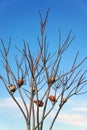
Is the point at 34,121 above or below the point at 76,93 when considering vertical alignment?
below

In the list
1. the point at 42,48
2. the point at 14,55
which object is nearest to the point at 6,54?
the point at 14,55

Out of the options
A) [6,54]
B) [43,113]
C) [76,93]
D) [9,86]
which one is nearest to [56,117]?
[43,113]

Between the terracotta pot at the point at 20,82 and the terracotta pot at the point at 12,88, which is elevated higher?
the terracotta pot at the point at 20,82

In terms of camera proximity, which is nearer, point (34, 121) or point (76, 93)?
point (34, 121)

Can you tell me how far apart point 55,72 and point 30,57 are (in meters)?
0.54

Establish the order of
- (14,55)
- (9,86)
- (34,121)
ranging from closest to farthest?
1. (34,121)
2. (9,86)
3. (14,55)

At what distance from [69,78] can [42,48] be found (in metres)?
0.92

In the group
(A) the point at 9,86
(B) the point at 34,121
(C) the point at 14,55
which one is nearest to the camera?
(B) the point at 34,121

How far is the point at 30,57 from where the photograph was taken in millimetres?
5098

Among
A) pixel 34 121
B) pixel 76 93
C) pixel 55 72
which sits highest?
pixel 55 72

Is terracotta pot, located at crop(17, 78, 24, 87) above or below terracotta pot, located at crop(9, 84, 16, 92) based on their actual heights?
above

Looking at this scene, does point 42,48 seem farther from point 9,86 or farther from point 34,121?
point 34,121

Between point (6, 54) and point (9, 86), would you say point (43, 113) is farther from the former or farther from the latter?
point (6, 54)

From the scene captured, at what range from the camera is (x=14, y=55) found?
5652mm
